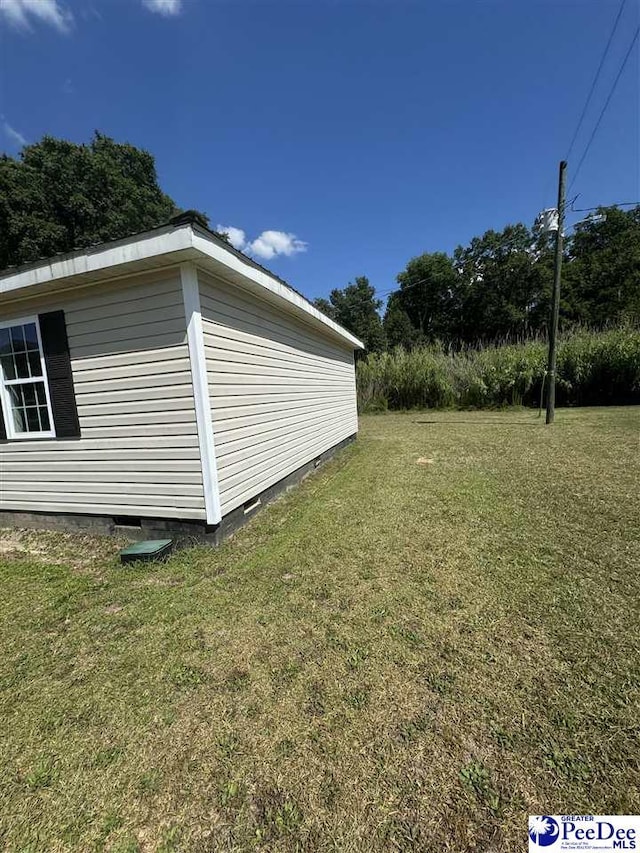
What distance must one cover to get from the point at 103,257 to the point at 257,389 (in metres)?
1.92

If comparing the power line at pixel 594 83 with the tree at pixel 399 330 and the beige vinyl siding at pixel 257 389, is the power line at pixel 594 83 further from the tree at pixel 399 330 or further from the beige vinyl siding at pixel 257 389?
the tree at pixel 399 330

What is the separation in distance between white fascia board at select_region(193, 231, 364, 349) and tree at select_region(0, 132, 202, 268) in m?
17.3

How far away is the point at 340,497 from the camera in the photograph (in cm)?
477

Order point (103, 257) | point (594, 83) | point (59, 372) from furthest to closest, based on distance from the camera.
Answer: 1. point (594, 83)
2. point (59, 372)
3. point (103, 257)

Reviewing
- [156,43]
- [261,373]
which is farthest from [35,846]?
[156,43]

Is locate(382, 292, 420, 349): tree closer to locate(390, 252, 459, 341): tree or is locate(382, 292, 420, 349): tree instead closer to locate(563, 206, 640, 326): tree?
locate(390, 252, 459, 341): tree

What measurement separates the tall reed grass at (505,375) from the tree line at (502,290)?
11611mm

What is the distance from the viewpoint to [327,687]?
1.75 meters

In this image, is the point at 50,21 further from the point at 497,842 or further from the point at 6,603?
the point at 497,842

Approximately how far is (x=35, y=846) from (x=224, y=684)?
0.79 meters

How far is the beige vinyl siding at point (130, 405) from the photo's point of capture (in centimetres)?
318

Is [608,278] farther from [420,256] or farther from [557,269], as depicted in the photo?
[557,269]

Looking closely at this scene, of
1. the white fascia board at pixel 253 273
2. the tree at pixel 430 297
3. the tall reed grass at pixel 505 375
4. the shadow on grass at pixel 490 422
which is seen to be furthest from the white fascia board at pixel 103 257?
the tree at pixel 430 297

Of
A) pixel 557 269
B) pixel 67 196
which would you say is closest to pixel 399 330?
pixel 67 196
